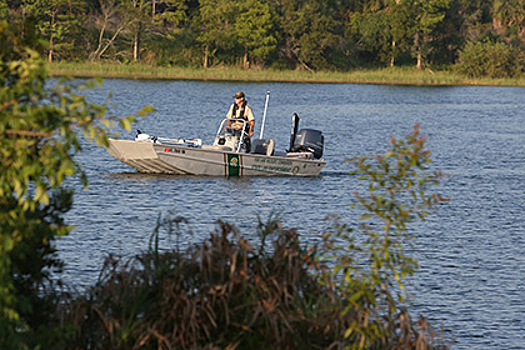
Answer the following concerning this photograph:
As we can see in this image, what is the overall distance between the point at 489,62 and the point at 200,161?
79.6m

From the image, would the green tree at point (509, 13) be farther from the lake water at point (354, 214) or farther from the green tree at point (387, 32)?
the lake water at point (354, 214)

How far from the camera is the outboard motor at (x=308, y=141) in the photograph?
25.3m

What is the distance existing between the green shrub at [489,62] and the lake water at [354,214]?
4763cm

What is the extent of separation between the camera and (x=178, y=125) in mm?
46062

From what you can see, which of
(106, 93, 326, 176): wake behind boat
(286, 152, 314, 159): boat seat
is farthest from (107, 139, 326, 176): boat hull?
(286, 152, 314, 159): boat seat

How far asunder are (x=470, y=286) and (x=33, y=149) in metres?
10.9

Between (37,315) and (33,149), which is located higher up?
(33,149)

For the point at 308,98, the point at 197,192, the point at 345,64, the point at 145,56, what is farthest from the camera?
the point at 345,64

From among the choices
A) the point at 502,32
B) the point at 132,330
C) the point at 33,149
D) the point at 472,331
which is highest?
the point at 502,32

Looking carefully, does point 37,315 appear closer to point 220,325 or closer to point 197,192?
point 220,325

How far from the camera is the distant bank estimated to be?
86.9 metres

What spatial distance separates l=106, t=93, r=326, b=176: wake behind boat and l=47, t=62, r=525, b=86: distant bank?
5567 cm

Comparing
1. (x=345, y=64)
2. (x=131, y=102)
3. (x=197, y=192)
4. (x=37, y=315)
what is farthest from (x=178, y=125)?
(x=345, y=64)

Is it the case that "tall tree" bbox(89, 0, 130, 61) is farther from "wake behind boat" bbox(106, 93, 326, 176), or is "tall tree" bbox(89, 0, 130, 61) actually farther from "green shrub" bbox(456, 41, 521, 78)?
"wake behind boat" bbox(106, 93, 326, 176)
